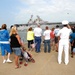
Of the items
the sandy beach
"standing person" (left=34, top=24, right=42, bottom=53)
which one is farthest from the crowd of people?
the sandy beach

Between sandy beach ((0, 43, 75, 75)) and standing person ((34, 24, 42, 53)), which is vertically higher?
standing person ((34, 24, 42, 53))

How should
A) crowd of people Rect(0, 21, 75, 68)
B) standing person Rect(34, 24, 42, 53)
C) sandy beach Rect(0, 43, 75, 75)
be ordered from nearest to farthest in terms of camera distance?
sandy beach Rect(0, 43, 75, 75) → crowd of people Rect(0, 21, 75, 68) → standing person Rect(34, 24, 42, 53)

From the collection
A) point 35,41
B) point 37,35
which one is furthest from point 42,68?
point 35,41

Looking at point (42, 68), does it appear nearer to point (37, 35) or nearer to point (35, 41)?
point (37, 35)

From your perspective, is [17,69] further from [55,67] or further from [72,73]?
[72,73]

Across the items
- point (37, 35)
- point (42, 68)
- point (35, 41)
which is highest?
point (37, 35)

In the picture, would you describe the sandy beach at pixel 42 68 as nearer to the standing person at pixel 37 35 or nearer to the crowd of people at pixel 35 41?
the crowd of people at pixel 35 41

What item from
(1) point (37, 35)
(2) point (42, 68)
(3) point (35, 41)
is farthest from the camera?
(3) point (35, 41)

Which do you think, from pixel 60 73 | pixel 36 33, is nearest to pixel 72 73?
pixel 60 73

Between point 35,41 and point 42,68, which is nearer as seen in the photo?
point 42,68

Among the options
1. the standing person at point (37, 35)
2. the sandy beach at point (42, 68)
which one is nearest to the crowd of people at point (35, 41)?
the standing person at point (37, 35)

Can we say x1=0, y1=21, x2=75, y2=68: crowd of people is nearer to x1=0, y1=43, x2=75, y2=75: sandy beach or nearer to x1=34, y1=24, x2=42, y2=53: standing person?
x1=34, y1=24, x2=42, y2=53: standing person

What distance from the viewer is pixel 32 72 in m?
8.88

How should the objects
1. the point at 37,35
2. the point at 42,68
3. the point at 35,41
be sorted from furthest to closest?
the point at 35,41 → the point at 37,35 → the point at 42,68
